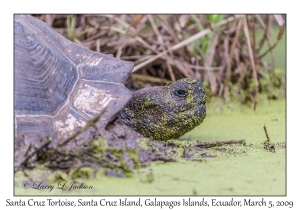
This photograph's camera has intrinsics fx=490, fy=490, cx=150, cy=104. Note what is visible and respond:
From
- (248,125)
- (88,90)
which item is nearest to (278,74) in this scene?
(248,125)

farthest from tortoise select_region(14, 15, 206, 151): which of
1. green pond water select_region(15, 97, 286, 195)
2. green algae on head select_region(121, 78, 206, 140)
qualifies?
green pond water select_region(15, 97, 286, 195)

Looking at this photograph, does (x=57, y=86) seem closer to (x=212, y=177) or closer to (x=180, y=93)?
(x=180, y=93)

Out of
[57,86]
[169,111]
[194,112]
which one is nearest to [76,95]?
[57,86]

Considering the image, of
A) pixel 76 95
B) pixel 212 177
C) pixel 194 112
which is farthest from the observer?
pixel 194 112

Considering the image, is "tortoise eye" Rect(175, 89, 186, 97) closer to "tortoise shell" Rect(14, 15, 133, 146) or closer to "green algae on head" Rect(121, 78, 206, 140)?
"green algae on head" Rect(121, 78, 206, 140)

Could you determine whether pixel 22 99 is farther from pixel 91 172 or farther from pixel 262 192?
pixel 262 192

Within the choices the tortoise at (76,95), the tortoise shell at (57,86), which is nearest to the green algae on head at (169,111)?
the tortoise at (76,95)

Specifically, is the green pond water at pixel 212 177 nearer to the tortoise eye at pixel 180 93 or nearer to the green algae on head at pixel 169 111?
the green algae on head at pixel 169 111
